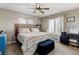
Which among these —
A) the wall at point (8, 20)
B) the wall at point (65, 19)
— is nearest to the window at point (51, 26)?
the wall at point (65, 19)

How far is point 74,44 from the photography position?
2.04 m

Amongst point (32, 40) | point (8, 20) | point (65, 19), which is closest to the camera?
point (65, 19)

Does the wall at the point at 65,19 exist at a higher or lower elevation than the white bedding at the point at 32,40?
higher

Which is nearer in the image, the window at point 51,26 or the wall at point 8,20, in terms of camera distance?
the window at point 51,26

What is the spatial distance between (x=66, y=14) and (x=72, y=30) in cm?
45

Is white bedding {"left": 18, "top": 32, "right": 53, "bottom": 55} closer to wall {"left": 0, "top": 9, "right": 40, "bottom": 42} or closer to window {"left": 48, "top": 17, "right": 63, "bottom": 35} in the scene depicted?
window {"left": 48, "top": 17, "right": 63, "bottom": 35}

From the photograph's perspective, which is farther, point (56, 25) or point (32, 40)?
point (32, 40)

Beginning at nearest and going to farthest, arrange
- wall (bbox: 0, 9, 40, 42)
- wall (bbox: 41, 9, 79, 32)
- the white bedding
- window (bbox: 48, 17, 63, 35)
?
1. wall (bbox: 41, 9, 79, 32)
2. window (bbox: 48, 17, 63, 35)
3. the white bedding
4. wall (bbox: 0, 9, 40, 42)

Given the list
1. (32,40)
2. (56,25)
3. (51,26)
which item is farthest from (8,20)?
(56,25)

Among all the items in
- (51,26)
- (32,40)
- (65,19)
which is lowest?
(32,40)

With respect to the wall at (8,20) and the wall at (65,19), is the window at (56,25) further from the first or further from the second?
the wall at (8,20)

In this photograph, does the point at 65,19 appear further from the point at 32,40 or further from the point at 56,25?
the point at 32,40

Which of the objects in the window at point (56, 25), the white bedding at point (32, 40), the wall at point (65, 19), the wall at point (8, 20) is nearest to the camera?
the wall at point (65, 19)

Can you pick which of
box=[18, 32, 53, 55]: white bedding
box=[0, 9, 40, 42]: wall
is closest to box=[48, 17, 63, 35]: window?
box=[18, 32, 53, 55]: white bedding
